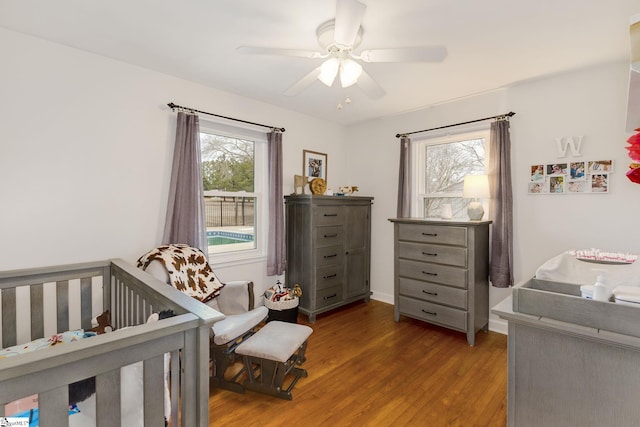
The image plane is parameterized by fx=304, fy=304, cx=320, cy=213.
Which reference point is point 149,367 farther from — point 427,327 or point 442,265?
point 427,327

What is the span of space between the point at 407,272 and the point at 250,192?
191 centimetres

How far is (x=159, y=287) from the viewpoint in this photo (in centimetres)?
138

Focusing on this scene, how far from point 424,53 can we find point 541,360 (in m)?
1.57

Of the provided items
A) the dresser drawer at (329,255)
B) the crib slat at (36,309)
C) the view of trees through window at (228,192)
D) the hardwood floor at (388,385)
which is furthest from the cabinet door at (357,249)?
the crib slat at (36,309)

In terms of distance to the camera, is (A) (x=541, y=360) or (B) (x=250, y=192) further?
(B) (x=250, y=192)

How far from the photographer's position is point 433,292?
3.00m

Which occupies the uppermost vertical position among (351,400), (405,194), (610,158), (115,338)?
(610,158)

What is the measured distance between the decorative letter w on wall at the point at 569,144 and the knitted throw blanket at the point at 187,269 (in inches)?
123

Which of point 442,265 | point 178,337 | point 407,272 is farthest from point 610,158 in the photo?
point 178,337

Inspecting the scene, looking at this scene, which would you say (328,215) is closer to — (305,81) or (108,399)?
(305,81)

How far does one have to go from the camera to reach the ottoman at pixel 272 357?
6.47 ft

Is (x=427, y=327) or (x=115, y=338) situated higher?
(x=115, y=338)

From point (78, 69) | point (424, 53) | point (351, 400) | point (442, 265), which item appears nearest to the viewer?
point (424, 53)

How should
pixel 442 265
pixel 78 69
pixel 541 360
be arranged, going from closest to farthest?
pixel 541 360 → pixel 78 69 → pixel 442 265
